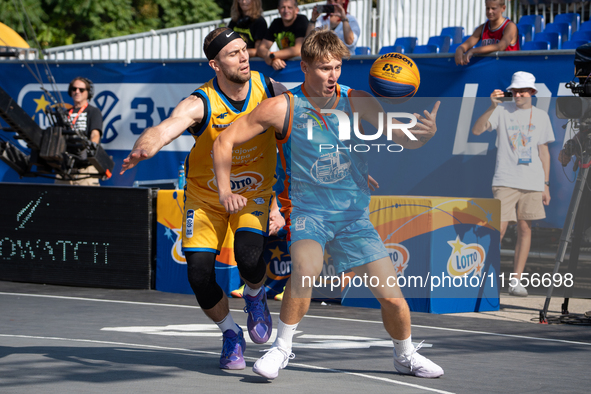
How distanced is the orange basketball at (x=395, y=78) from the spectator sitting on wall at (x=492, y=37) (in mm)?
3347

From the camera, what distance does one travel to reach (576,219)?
7441 mm

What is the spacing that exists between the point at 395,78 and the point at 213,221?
1813 millimetres

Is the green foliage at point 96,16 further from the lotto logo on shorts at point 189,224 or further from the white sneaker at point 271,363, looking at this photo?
the white sneaker at point 271,363

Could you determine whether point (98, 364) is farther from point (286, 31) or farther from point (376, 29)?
point (376, 29)

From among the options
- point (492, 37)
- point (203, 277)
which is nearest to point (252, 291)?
point (203, 277)

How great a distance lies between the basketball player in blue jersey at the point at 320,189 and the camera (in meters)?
4.41

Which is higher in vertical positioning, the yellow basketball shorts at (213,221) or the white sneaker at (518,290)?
the yellow basketball shorts at (213,221)

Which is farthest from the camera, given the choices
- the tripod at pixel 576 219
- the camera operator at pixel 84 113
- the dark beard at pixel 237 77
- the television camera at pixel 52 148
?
the camera operator at pixel 84 113

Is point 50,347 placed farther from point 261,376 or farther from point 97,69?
point 97,69

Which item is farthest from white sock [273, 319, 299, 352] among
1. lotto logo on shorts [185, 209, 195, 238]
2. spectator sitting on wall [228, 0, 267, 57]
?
spectator sitting on wall [228, 0, 267, 57]

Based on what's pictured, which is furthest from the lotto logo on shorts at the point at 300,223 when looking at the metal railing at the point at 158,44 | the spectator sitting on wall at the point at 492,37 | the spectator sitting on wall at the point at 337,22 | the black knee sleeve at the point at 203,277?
the metal railing at the point at 158,44

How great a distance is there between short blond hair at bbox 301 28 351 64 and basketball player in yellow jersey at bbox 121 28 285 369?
599mm

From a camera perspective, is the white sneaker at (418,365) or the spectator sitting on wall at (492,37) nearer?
the white sneaker at (418,365)

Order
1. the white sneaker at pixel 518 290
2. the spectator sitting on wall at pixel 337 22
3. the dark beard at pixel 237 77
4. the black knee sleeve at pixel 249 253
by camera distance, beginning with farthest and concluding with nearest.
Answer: the spectator sitting on wall at pixel 337 22 < the white sneaker at pixel 518 290 < the dark beard at pixel 237 77 < the black knee sleeve at pixel 249 253
